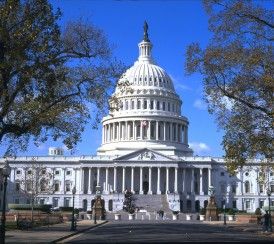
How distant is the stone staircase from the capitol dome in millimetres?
22145

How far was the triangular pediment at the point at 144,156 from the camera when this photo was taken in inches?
6422

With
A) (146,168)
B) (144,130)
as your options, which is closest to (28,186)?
(146,168)

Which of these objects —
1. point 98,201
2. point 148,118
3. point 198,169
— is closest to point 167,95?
point 148,118

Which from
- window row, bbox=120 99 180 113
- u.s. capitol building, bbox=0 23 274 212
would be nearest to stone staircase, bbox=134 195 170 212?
u.s. capitol building, bbox=0 23 274 212

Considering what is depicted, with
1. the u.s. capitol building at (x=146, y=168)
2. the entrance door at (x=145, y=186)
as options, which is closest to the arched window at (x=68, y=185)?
the u.s. capitol building at (x=146, y=168)

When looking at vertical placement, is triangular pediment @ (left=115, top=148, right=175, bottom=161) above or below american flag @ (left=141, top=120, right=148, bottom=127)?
below

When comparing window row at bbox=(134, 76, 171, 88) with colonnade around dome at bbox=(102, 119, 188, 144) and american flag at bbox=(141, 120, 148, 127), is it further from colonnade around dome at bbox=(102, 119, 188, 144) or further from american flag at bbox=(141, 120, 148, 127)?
american flag at bbox=(141, 120, 148, 127)

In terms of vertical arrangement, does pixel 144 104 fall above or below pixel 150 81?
below

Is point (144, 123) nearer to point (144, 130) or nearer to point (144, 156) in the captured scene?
point (144, 130)

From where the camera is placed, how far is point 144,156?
538 ft

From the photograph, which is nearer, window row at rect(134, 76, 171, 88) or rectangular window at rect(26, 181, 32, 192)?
rectangular window at rect(26, 181, 32, 192)

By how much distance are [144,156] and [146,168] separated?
12.4 ft

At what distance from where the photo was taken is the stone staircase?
139 metres

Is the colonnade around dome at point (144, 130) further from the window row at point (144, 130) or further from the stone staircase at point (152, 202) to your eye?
the stone staircase at point (152, 202)
